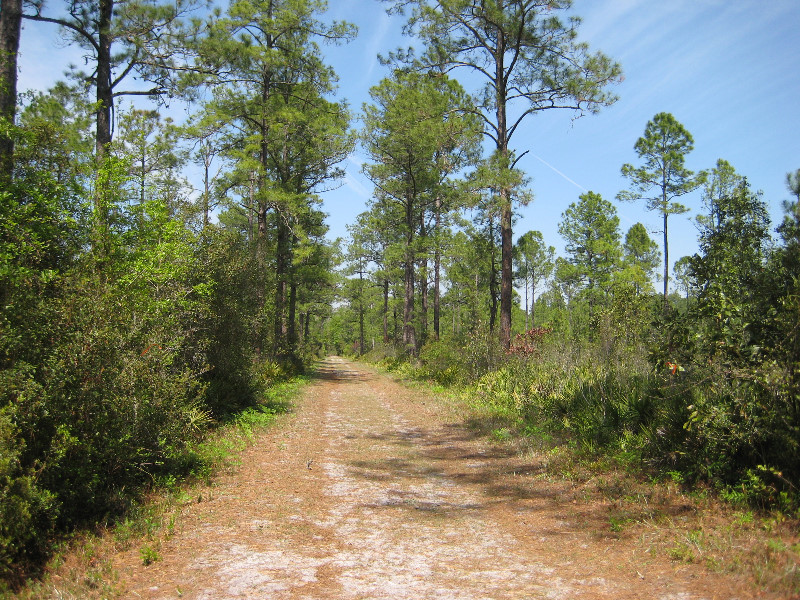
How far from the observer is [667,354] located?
6250 mm

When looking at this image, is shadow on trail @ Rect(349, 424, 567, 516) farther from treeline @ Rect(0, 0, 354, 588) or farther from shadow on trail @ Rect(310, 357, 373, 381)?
shadow on trail @ Rect(310, 357, 373, 381)

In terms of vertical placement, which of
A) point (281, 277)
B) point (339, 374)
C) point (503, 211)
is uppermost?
point (503, 211)

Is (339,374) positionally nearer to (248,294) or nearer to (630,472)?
(248,294)

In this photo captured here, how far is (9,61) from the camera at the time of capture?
305 inches

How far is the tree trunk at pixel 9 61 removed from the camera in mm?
7141

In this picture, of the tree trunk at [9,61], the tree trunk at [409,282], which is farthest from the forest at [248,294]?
the tree trunk at [409,282]

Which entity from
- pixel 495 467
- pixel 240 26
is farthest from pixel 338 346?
pixel 495 467

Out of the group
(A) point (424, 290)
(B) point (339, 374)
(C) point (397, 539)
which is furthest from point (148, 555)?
(A) point (424, 290)

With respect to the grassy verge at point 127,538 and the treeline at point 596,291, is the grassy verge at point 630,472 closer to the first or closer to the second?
the treeline at point 596,291

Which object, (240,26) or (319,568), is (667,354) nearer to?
(319,568)

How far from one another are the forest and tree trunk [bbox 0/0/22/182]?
0.03 m

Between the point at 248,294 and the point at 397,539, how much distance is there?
30.0ft

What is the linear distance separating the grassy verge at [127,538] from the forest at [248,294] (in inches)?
6.5

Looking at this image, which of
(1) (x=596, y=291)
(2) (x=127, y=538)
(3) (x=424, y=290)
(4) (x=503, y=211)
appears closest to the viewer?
(2) (x=127, y=538)
